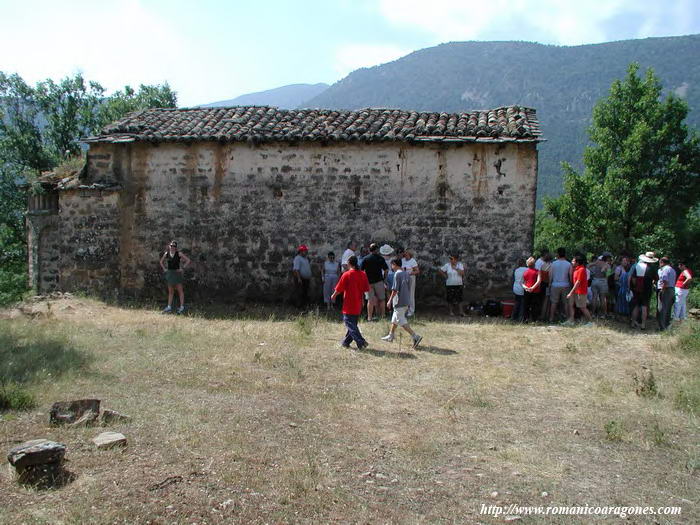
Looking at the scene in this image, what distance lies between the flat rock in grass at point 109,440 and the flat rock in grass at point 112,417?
47cm

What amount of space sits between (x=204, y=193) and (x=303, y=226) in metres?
2.46

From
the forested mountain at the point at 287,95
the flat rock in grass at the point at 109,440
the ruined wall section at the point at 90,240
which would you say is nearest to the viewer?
the flat rock in grass at the point at 109,440

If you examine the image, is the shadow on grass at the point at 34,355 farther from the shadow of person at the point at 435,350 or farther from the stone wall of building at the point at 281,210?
the shadow of person at the point at 435,350

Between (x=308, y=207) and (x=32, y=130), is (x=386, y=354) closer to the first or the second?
(x=308, y=207)

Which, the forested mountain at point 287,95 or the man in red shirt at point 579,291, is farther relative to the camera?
the forested mountain at point 287,95

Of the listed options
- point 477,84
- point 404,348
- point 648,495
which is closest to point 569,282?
point 404,348

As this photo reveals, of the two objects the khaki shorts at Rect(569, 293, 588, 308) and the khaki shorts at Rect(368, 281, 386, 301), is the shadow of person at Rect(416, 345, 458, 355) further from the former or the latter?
the khaki shorts at Rect(569, 293, 588, 308)

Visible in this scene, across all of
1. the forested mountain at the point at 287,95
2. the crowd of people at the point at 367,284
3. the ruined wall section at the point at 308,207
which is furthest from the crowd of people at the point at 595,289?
the forested mountain at the point at 287,95

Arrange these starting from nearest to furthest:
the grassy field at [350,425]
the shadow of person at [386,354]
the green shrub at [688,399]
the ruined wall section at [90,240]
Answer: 1. the grassy field at [350,425]
2. the green shrub at [688,399]
3. the shadow of person at [386,354]
4. the ruined wall section at [90,240]

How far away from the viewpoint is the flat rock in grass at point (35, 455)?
13.3 ft

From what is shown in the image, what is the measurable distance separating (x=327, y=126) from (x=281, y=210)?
87.3 inches

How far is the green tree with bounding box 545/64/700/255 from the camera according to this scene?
72.1ft

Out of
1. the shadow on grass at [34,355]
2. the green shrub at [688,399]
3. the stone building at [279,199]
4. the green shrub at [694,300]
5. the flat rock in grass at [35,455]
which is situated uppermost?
the stone building at [279,199]

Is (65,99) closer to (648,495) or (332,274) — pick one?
(332,274)
